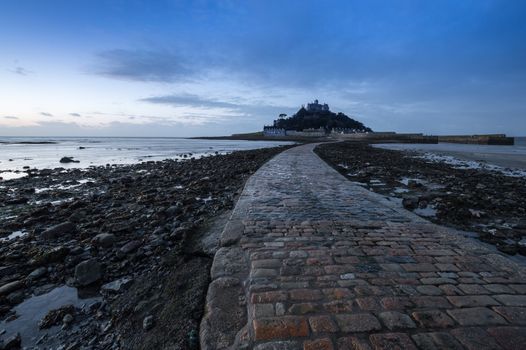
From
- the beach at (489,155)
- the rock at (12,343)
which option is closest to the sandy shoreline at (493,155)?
the beach at (489,155)

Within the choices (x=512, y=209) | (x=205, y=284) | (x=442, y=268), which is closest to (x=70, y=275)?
(x=205, y=284)

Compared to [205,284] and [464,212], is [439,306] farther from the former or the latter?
[464,212]

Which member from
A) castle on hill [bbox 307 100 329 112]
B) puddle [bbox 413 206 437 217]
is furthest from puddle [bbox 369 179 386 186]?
castle on hill [bbox 307 100 329 112]

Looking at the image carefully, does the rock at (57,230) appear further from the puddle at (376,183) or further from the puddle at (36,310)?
the puddle at (376,183)

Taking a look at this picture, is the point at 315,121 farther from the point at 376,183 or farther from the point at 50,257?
the point at 50,257

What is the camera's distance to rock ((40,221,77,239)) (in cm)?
521

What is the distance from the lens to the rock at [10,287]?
334cm

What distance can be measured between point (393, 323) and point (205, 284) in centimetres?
190

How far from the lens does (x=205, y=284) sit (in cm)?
303

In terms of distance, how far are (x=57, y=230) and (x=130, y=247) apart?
2114mm

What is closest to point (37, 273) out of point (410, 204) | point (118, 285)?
point (118, 285)

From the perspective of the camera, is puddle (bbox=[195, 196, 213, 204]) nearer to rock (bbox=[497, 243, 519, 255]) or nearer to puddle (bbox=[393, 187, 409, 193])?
puddle (bbox=[393, 187, 409, 193])

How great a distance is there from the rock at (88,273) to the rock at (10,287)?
643 millimetres

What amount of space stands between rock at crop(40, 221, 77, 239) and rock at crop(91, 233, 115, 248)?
3.76 ft
